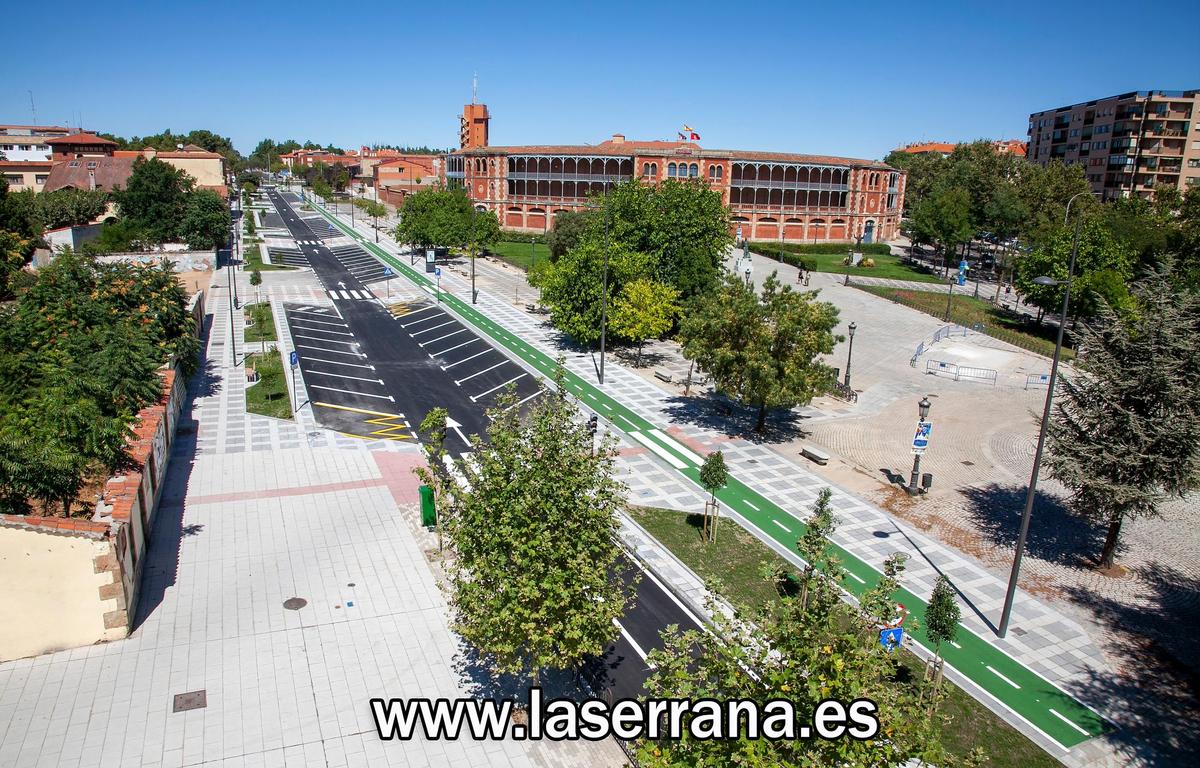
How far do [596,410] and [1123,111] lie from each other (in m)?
94.2

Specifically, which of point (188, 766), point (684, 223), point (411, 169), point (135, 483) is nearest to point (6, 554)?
point (135, 483)

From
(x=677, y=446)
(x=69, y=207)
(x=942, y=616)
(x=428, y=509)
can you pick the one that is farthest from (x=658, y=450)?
(x=69, y=207)

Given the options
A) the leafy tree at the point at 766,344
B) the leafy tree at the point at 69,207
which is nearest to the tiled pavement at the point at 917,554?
the leafy tree at the point at 766,344

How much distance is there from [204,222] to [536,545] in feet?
203

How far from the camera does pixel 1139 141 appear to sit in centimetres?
9119

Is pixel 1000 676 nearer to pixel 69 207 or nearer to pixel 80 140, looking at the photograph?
pixel 69 207

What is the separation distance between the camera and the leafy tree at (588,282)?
41.3 metres

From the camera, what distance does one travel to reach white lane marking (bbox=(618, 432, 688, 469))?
28.9 meters

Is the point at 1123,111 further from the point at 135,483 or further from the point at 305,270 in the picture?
the point at 135,483

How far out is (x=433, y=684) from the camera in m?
16.2

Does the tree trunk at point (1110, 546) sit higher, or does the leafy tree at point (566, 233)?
the leafy tree at point (566, 233)

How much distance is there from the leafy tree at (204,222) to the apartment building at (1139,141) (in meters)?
95.2

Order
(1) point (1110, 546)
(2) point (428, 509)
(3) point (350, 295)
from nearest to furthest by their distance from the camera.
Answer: (1) point (1110, 546) → (2) point (428, 509) → (3) point (350, 295)

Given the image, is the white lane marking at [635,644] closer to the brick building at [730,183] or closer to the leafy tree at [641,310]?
the leafy tree at [641,310]
